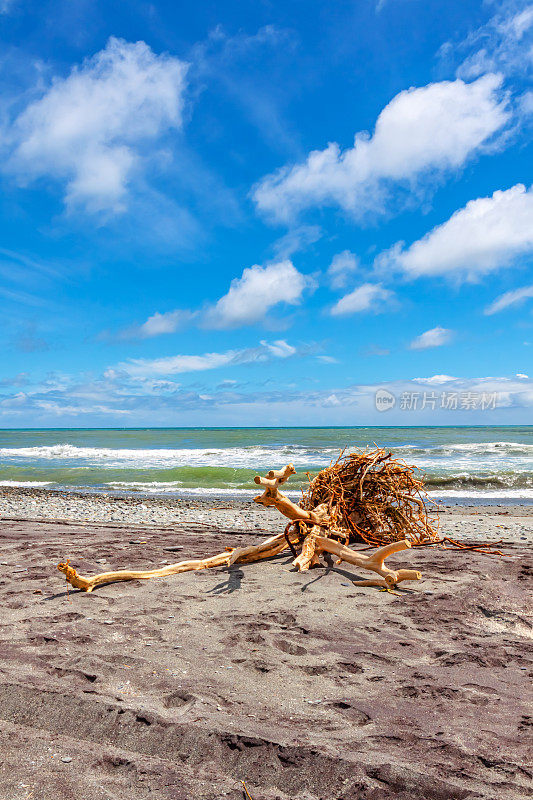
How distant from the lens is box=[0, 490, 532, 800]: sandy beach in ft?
6.48

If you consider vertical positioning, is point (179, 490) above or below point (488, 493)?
below

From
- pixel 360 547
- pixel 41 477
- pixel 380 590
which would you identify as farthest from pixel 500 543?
pixel 41 477

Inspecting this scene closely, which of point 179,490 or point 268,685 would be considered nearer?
point 268,685

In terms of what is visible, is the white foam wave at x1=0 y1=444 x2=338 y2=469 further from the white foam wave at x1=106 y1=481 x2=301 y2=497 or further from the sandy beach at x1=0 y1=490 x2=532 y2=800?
the sandy beach at x1=0 y1=490 x2=532 y2=800

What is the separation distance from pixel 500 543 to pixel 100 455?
2450cm

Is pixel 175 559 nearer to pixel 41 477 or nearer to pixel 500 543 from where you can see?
pixel 500 543

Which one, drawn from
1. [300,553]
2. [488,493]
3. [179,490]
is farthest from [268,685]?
[488,493]

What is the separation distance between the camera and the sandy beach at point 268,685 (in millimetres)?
1975

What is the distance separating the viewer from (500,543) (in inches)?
254

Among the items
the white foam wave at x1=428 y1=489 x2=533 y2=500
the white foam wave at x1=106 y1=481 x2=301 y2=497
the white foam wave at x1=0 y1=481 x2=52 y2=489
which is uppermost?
the white foam wave at x1=428 y1=489 x2=533 y2=500

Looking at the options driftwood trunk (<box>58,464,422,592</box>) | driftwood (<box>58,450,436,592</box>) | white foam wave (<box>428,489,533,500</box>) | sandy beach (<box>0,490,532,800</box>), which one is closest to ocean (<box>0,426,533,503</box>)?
white foam wave (<box>428,489,533,500</box>)

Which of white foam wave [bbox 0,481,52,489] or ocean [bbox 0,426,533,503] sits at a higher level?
ocean [bbox 0,426,533,503]

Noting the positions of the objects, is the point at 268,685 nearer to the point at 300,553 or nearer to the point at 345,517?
the point at 300,553

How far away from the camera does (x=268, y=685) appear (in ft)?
8.81
